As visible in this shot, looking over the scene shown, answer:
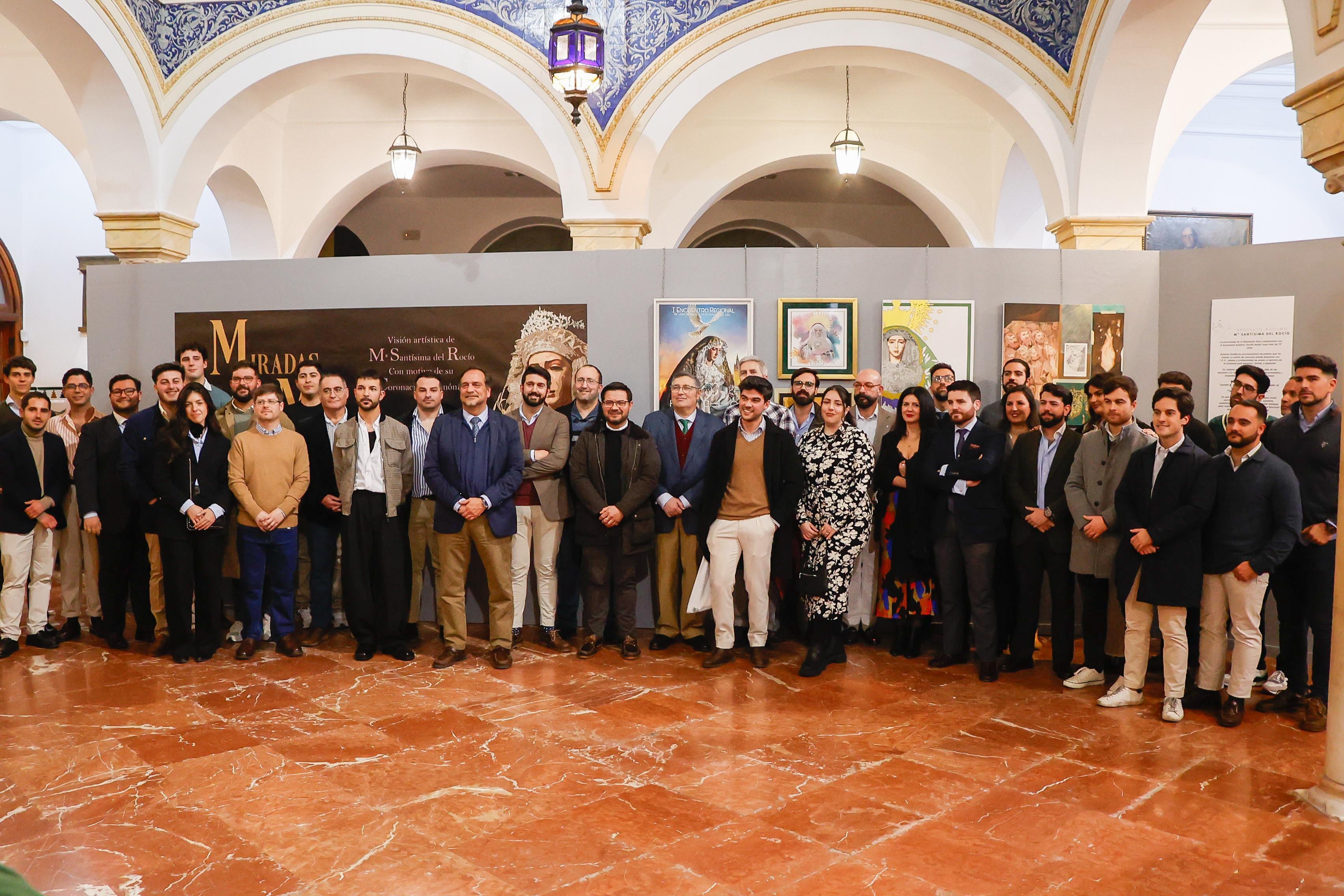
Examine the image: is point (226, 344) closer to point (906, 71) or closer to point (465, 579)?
point (465, 579)

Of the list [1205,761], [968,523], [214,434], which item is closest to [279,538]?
[214,434]

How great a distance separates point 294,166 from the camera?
10.9m

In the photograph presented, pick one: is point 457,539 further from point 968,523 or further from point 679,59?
point 679,59

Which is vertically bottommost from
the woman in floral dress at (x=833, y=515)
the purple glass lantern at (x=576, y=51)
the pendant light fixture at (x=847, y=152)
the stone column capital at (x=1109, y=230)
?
the woman in floral dress at (x=833, y=515)

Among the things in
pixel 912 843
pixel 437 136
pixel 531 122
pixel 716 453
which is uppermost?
pixel 437 136

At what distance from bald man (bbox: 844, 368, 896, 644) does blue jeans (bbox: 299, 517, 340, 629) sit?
3060 mm

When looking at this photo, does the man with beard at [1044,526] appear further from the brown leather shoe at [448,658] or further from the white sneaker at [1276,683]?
the brown leather shoe at [448,658]

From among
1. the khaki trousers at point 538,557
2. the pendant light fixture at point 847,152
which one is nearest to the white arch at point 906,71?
the pendant light fixture at point 847,152

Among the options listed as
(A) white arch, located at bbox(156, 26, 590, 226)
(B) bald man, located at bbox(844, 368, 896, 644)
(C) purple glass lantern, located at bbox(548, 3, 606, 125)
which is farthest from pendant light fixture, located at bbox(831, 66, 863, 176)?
(B) bald man, located at bbox(844, 368, 896, 644)

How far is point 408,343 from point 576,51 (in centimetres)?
221

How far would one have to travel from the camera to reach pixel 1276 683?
4.75 m

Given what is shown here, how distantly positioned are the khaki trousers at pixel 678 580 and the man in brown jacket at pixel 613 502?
14 centimetres

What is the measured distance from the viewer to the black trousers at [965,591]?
16.5 feet

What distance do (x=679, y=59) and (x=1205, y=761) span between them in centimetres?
613
